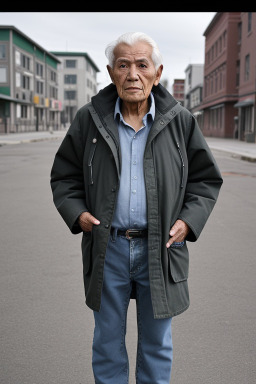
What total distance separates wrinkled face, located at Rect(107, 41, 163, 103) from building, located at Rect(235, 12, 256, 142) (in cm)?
3552

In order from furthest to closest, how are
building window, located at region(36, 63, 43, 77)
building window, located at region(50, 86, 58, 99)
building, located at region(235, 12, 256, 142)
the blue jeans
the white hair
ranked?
building window, located at region(50, 86, 58, 99), building window, located at region(36, 63, 43, 77), building, located at region(235, 12, 256, 142), the blue jeans, the white hair

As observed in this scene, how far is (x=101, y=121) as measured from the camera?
247cm

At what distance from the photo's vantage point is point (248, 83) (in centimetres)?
4031

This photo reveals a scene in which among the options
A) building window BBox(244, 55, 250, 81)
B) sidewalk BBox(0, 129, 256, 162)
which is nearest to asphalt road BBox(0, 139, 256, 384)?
sidewalk BBox(0, 129, 256, 162)

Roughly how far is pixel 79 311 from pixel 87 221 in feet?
6.28

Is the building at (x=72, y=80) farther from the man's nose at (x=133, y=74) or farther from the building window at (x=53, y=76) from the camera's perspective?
the man's nose at (x=133, y=74)

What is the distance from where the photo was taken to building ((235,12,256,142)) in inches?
1499

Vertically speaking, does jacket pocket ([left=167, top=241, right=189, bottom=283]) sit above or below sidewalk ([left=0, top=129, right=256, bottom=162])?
below

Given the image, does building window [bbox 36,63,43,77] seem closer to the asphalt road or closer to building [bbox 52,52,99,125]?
building [bbox 52,52,99,125]

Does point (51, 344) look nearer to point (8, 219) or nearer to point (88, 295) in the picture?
point (88, 295)

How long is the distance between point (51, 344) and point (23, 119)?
61520 mm

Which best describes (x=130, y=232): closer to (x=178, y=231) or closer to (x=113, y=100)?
(x=178, y=231)

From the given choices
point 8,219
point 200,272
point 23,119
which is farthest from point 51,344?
point 23,119

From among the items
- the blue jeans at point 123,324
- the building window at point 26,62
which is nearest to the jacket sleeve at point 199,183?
the blue jeans at point 123,324
